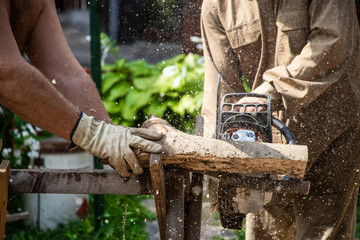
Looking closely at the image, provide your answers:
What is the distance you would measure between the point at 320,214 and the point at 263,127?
3.35 ft

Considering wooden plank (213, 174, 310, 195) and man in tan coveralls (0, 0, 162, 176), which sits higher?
man in tan coveralls (0, 0, 162, 176)

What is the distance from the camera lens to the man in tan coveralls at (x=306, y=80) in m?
3.14

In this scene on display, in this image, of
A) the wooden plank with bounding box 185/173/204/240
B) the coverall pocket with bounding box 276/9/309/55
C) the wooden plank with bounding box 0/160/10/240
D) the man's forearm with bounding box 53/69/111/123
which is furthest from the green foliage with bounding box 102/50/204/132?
the wooden plank with bounding box 0/160/10/240

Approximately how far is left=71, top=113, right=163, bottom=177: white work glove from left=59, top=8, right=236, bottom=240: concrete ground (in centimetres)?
252

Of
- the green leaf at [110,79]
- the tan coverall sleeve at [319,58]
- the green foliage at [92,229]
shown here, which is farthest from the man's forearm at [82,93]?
the green leaf at [110,79]

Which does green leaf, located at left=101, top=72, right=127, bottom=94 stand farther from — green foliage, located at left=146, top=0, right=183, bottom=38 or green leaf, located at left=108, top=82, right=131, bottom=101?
green foliage, located at left=146, top=0, right=183, bottom=38

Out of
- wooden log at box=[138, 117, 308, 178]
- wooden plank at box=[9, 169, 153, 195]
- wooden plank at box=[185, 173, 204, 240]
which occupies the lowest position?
wooden plank at box=[185, 173, 204, 240]

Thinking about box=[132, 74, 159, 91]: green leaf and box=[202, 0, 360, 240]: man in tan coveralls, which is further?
box=[132, 74, 159, 91]: green leaf

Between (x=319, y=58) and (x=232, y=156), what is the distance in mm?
1146

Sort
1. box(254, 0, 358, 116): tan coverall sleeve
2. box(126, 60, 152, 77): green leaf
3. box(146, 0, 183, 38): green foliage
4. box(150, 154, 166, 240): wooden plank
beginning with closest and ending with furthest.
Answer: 1. box(150, 154, 166, 240): wooden plank
2. box(254, 0, 358, 116): tan coverall sleeve
3. box(146, 0, 183, 38): green foliage
4. box(126, 60, 152, 77): green leaf

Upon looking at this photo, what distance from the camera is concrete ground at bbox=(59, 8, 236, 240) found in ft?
17.2

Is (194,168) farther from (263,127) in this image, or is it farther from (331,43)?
(331,43)

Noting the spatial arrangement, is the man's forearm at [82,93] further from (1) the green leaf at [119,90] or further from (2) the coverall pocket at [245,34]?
(1) the green leaf at [119,90]

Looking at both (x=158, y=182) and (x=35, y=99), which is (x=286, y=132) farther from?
(x=35, y=99)
